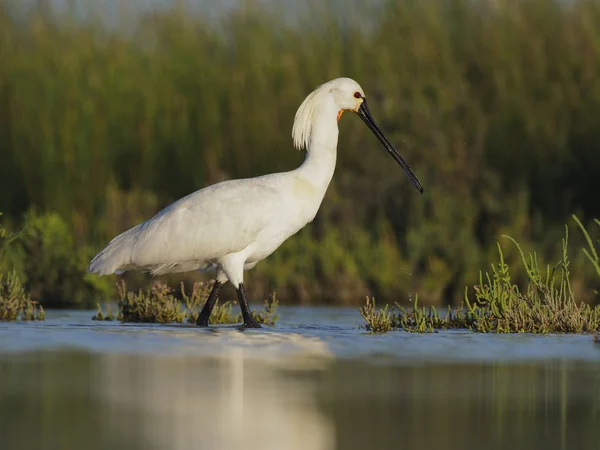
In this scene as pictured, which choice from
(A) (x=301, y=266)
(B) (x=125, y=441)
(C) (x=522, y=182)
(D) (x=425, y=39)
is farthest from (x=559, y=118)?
(B) (x=125, y=441)

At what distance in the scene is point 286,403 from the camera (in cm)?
765

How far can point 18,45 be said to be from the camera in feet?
60.6

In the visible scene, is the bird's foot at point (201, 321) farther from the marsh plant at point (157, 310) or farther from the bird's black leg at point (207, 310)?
the marsh plant at point (157, 310)

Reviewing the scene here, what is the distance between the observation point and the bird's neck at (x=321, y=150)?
40.4ft

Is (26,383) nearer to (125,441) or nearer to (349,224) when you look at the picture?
(125,441)

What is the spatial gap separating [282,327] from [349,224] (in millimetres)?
4077

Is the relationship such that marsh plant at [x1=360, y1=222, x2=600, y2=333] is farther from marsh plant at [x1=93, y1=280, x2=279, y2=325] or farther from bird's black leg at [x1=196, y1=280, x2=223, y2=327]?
bird's black leg at [x1=196, y1=280, x2=223, y2=327]

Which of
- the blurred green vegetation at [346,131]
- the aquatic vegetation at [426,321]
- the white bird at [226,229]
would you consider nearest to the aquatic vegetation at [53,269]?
the blurred green vegetation at [346,131]

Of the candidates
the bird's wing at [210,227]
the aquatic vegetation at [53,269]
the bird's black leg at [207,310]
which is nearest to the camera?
the bird's wing at [210,227]

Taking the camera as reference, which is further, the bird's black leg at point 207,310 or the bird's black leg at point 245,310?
the bird's black leg at point 207,310

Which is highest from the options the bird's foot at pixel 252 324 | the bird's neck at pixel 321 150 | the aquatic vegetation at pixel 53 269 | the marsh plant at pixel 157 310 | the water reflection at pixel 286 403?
the bird's neck at pixel 321 150

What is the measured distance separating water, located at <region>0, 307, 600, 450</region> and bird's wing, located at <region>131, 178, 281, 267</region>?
Result: 668mm

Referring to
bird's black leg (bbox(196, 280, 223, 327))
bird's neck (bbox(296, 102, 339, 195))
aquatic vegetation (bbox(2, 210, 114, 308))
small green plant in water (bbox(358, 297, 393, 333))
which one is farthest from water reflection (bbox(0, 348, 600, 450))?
aquatic vegetation (bbox(2, 210, 114, 308))

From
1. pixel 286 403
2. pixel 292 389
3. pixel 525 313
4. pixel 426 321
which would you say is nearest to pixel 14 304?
pixel 426 321
